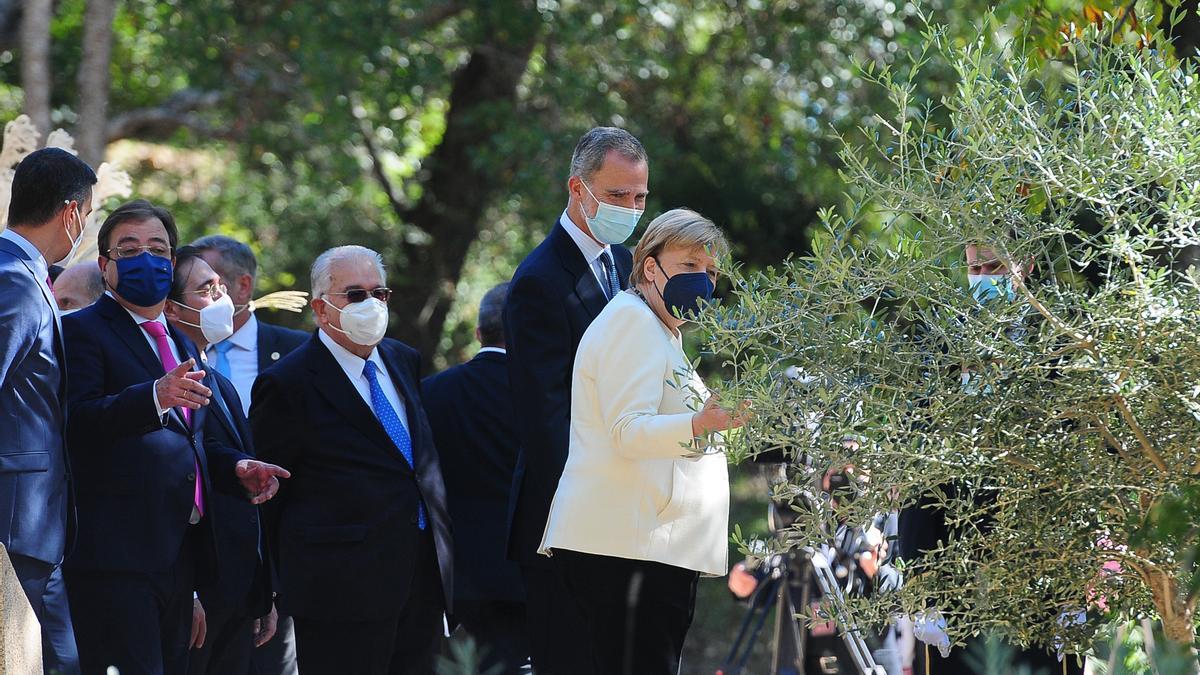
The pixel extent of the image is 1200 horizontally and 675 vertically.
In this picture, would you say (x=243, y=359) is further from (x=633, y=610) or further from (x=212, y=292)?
(x=633, y=610)

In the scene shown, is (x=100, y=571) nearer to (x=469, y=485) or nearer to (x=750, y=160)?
(x=469, y=485)

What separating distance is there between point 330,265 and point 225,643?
4.73ft

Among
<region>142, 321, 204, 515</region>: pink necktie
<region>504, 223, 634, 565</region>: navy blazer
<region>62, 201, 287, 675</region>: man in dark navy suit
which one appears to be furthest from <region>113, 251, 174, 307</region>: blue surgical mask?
<region>504, 223, 634, 565</region>: navy blazer

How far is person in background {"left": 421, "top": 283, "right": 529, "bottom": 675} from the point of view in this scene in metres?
6.25

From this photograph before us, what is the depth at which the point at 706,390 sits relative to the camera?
12.9ft

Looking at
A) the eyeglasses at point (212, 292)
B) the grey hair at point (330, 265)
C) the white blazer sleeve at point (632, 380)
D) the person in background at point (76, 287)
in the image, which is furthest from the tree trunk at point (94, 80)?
the white blazer sleeve at point (632, 380)

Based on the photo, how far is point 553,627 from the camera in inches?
191

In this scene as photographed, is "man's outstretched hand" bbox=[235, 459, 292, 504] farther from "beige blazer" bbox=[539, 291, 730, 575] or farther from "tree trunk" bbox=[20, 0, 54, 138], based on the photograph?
"tree trunk" bbox=[20, 0, 54, 138]

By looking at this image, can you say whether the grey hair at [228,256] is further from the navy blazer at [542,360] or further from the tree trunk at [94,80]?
the tree trunk at [94,80]

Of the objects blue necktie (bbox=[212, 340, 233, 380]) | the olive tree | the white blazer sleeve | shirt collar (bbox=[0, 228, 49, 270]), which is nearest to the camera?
the olive tree

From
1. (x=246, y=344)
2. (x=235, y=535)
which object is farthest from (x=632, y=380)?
(x=246, y=344)

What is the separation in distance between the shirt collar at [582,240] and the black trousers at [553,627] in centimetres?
102

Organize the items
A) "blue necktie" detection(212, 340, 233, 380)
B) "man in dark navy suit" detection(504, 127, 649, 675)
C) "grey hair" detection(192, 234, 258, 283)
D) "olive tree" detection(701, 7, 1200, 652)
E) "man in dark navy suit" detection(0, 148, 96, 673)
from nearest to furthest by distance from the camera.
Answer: "olive tree" detection(701, 7, 1200, 652)
"man in dark navy suit" detection(0, 148, 96, 673)
"man in dark navy suit" detection(504, 127, 649, 675)
"grey hair" detection(192, 234, 258, 283)
"blue necktie" detection(212, 340, 233, 380)

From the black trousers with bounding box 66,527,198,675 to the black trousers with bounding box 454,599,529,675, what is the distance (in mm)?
1708
